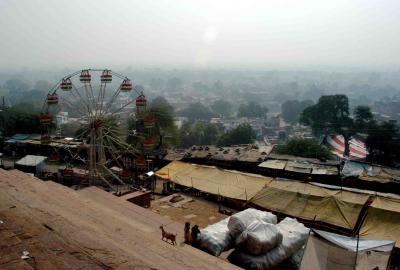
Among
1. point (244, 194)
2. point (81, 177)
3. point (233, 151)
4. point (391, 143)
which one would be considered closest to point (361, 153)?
point (391, 143)

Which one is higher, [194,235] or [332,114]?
[332,114]

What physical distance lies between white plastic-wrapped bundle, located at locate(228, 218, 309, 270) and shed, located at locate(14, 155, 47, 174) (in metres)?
22.5

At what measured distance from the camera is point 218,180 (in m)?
19.5

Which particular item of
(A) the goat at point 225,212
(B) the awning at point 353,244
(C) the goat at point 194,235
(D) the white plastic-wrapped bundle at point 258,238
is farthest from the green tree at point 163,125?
(B) the awning at point 353,244

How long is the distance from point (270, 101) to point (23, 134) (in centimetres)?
12760

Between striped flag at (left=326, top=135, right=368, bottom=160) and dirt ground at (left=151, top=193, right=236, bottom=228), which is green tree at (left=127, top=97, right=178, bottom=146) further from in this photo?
dirt ground at (left=151, top=193, right=236, bottom=228)

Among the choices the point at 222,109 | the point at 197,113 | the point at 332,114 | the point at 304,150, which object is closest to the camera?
the point at 304,150

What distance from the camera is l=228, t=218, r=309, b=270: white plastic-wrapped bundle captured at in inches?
358

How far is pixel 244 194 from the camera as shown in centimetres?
1744

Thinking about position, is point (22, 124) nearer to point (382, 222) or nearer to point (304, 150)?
point (304, 150)

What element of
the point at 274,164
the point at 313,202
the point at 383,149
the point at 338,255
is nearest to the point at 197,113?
the point at 383,149

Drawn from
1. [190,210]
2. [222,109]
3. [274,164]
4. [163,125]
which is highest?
[163,125]

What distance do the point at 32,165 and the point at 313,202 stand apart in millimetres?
22052

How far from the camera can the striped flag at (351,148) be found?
3820 cm
